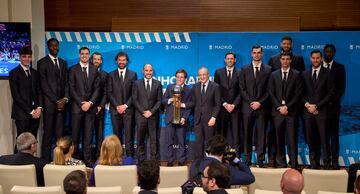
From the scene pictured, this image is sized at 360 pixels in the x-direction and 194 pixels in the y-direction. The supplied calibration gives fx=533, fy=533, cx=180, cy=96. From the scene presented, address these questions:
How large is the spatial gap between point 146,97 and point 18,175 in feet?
10.8

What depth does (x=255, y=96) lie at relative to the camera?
26.6 ft

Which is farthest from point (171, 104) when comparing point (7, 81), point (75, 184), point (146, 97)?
point (75, 184)

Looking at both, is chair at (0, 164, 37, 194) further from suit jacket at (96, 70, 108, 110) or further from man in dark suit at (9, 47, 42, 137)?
suit jacket at (96, 70, 108, 110)

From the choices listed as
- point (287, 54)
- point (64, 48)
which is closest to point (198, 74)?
point (287, 54)

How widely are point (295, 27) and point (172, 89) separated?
2.28 metres

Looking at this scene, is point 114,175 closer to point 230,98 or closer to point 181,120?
point 181,120

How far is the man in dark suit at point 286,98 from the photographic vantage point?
26.2ft

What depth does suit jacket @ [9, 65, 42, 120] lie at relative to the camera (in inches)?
318

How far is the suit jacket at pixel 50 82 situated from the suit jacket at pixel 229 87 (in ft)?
8.10

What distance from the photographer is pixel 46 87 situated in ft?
27.0

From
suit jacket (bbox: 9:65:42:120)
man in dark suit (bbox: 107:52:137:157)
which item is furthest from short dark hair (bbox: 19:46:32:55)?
man in dark suit (bbox: 107:52:137:157)

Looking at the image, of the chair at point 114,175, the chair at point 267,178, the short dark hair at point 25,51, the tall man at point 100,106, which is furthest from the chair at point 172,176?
the short dark hair at point 25,51

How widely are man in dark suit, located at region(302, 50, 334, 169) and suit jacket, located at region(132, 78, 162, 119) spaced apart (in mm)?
2243

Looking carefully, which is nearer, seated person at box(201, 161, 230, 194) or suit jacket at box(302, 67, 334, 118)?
seated person at box(201, 161, 230, 194)
